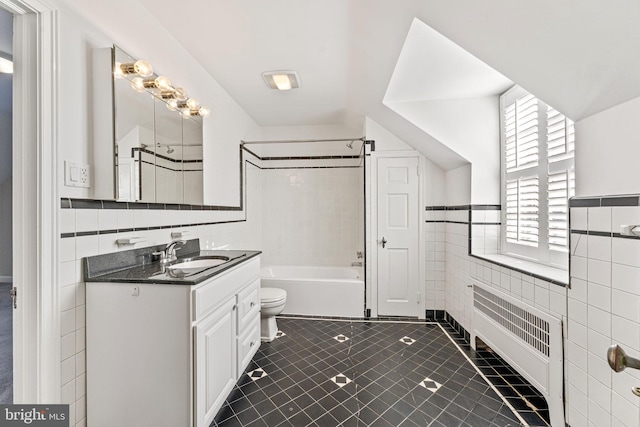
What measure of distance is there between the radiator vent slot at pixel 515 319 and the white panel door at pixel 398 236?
84cm

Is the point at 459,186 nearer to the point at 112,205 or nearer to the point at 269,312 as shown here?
the point at 269,312

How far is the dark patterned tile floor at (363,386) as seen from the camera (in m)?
1.62

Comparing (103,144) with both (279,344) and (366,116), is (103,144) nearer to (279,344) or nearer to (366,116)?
(279,344)

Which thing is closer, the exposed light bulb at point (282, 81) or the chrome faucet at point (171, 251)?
the chrome faucet at point (171, 251)

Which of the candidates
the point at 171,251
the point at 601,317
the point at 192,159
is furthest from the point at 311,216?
the point at 601,317

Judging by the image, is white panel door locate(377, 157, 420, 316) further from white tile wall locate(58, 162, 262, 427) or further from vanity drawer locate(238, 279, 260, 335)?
white tile wall locate(58, 162, 262, 427)

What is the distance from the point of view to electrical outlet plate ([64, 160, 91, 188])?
125 centimetres

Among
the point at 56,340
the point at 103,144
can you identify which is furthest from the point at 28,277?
the point at 103,144

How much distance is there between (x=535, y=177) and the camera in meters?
2.06

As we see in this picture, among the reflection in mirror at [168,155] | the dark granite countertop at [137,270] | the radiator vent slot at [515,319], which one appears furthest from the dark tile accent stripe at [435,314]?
the reflection in mirror at [168,155]

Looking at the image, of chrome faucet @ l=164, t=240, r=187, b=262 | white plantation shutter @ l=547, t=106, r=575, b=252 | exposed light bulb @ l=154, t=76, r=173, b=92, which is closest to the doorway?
exposed light bulb @ l=154, t=76, r=173, b=92

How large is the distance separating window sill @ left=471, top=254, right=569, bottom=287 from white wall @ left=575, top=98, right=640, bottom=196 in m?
0.50

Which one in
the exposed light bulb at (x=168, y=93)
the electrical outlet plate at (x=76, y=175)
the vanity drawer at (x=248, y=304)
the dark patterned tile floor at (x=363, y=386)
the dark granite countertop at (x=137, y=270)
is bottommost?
the dark patterned tile floor at (x=363, y=386)

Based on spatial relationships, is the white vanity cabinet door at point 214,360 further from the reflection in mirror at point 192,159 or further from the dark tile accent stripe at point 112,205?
the reflection in mirror at point 192,159
